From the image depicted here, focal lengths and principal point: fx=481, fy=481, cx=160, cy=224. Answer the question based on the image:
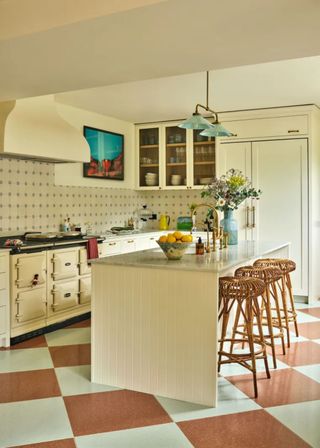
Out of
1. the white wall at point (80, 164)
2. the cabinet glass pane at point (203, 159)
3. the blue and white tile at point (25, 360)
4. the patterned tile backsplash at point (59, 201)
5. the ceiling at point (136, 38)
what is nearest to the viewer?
the ceiling at point (136, 38)

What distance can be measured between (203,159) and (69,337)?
3387mm

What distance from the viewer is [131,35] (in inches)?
101

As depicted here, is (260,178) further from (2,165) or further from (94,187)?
(2,165)

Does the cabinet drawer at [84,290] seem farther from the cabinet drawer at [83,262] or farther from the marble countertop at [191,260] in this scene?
the marble countertop at [191,260]

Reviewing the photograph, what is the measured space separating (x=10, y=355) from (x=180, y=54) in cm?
275

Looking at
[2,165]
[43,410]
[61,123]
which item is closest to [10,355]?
[43,410]

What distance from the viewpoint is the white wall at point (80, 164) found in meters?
5.86

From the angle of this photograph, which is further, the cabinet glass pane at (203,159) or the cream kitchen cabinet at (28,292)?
the cabinet glass pane at (203,159)

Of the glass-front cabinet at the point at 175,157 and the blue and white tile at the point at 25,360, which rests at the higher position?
the glass-front cabinet at the point at 175,157

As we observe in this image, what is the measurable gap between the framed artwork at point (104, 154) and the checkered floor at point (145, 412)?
9.99 feet

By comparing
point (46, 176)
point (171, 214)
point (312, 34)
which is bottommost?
point (171, 214)

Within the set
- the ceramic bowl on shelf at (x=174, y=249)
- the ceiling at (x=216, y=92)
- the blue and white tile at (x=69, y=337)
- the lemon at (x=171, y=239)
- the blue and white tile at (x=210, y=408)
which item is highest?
the ceiling at (x=216, y=92)

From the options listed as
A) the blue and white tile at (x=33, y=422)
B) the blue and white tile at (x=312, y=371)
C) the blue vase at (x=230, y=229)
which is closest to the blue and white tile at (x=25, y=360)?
the blue and white tile at (x=33, y=422)

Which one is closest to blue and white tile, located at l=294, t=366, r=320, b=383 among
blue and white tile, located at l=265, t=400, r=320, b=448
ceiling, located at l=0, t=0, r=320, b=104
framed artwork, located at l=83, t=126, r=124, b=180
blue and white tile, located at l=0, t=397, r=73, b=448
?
blue and white tile, located at l=265, t=400, r=320, b=448
